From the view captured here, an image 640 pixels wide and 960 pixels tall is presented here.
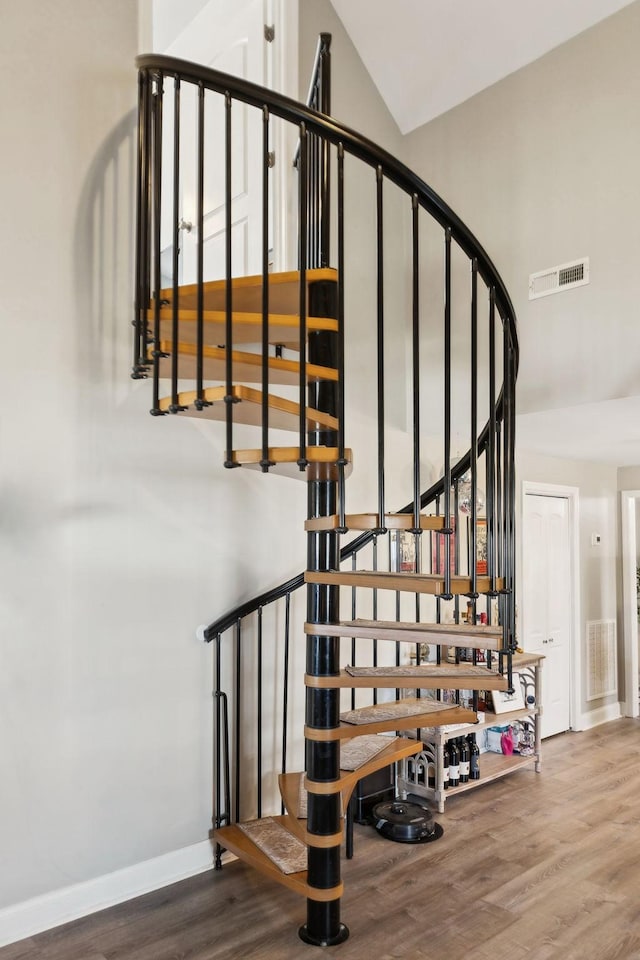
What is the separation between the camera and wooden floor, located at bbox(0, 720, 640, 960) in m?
2.39

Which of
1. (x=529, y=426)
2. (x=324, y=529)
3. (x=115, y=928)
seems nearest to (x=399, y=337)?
(x=529, y=426)

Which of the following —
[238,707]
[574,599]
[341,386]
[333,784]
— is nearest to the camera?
[341,386]

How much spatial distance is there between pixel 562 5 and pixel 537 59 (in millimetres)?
279

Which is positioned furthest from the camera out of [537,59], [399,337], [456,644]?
[399,337]

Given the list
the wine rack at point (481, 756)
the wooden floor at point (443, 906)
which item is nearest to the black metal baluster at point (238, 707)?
the wooden floor at point (443, 906)

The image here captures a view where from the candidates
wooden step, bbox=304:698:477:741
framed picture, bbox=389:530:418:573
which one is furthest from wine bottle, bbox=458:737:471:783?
wooden step, bbox=304:698:477:741

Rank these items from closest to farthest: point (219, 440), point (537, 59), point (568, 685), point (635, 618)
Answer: point (219, 440), point (537, 59), point (568, 685), point (635, 618)

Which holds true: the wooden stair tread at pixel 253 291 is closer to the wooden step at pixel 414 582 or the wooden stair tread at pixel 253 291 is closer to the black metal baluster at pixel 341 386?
the black metal baluster at pixel 341 386

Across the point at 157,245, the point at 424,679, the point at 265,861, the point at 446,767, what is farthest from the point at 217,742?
the point at 157,245

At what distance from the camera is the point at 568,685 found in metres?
5.51

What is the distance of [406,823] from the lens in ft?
10.8

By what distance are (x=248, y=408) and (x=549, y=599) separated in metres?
3.93

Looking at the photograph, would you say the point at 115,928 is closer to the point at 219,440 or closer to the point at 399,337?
the point at 219,440

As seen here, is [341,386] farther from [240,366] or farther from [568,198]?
[568,198]
